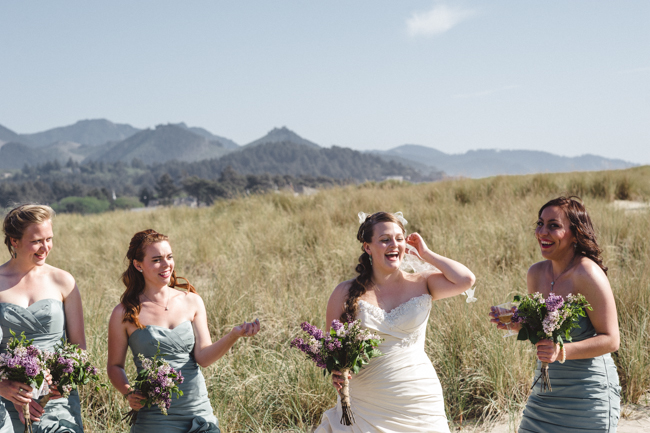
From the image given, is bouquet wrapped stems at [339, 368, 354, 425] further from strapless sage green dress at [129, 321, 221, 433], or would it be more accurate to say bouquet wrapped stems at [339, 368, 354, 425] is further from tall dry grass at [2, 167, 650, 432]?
tall dry grass at [2, 167, 650, 432]

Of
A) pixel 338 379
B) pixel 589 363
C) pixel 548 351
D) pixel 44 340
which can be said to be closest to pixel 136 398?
pixel 44 340

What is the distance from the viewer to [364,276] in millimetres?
3455

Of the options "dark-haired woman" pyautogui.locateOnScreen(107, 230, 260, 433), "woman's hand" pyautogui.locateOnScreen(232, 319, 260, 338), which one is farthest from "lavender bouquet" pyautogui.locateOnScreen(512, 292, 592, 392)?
"dark-haired woman" pyautogui.locateOnScreen(107, 230, 260, 433)

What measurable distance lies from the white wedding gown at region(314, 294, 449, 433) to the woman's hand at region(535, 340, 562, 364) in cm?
88

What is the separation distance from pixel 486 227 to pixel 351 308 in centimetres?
600

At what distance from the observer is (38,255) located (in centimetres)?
321

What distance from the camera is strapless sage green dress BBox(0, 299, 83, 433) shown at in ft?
9.91

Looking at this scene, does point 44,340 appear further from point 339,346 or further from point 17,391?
point 339,346

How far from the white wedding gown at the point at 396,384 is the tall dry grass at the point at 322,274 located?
995mm

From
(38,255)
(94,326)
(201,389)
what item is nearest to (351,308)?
(201,389)

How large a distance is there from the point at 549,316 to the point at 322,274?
5.40 m

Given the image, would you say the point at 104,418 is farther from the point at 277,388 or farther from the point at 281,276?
the point at 281,276

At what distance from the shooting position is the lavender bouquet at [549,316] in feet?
8.08

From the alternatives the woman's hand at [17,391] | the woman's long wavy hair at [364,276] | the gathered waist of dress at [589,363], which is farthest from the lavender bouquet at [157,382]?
the gathered waist of dress at [589,363]
